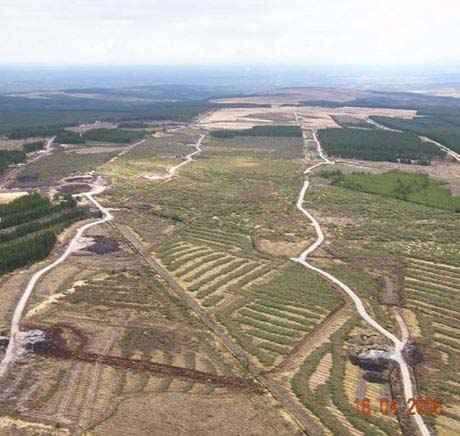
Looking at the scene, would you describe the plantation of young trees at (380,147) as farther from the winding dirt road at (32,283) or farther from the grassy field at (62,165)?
the winding dirt road at (32,283)

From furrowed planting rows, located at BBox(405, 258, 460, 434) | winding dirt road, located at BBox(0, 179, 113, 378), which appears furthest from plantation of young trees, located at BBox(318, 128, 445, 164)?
furrowed planting rows, located at BBox(405, 258, 460, 434)

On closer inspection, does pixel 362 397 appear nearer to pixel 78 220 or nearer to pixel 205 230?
pixel 205 230

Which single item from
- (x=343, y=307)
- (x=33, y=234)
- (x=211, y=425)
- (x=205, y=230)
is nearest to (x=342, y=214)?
(x=205, y=230)

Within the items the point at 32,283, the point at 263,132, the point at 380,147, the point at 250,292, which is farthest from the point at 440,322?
the point at 263,132

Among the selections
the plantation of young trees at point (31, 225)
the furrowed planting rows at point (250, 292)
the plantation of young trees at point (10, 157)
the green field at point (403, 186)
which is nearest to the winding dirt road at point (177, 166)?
the plantation of young trees at point (31, 225)

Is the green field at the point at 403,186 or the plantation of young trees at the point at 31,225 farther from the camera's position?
the green field at the point at 403,186

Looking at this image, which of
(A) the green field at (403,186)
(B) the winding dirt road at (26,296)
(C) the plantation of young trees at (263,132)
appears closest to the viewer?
(B) the winding dirt road at (26,296)

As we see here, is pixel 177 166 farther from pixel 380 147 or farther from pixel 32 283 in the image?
pixel 32 283

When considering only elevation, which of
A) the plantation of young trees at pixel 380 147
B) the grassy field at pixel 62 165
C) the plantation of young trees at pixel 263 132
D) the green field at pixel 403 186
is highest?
the grassy field at pixel 62 165
